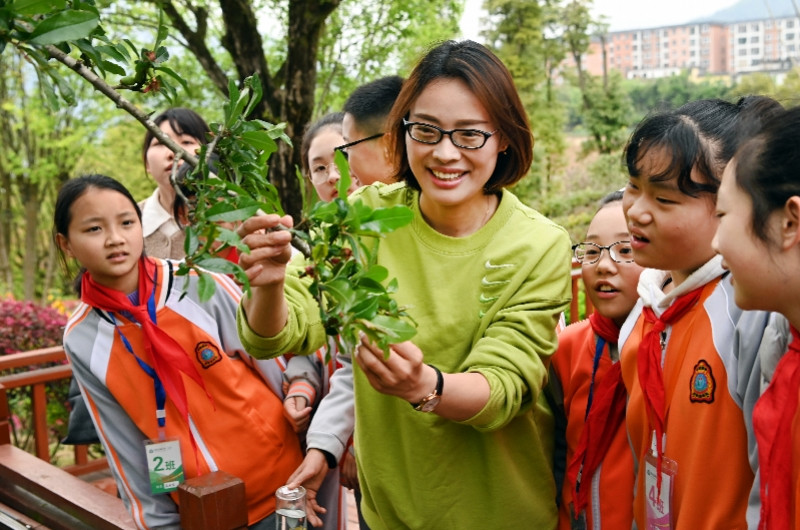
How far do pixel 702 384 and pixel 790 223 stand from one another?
0.38m

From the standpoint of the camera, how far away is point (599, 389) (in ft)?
5.73

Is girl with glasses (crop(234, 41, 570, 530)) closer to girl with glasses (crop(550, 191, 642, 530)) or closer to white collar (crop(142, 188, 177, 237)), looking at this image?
girl with glasses (crop(550, 191, 642, 530))

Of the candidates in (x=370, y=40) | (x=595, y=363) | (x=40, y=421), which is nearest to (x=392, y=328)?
(x=595, y=363)

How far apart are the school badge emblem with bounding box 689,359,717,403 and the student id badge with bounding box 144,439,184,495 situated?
1.32 metres

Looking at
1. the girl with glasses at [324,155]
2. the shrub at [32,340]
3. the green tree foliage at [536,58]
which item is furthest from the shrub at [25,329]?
the green tree foliage at [536,58]

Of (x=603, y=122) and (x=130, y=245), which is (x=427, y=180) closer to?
(x=130, y=245)

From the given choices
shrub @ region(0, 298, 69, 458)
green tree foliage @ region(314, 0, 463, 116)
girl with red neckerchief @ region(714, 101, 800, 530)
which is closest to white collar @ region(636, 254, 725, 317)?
girl with red neckerchief @ region(714, 101, 800, 530)

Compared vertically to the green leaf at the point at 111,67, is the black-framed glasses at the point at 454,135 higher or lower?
lower

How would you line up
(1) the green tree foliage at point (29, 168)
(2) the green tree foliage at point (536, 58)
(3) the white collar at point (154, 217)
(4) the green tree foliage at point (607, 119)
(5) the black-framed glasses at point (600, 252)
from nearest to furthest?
(5) the black-framed glasses at point (600, 252) < (3) the white collar at point (154, 217) < (1) the green tree foliage at point (29, 168) < (2) the green tree foliage at point (536, 58) < (4) the green tree foliage at point (607, 119)

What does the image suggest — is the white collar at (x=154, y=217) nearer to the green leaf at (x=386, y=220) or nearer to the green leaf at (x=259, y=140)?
the green leaf at (x=259, y=140)

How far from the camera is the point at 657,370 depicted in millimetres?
1538

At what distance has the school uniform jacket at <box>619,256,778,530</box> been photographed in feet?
4.57

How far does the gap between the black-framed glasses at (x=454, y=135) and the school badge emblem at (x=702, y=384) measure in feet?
1.97

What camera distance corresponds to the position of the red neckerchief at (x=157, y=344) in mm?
2098
